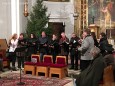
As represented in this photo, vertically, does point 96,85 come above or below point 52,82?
above

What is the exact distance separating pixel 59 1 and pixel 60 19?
4.35 feet

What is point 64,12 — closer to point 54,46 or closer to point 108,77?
point 54,46

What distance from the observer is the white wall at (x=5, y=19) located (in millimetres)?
15507

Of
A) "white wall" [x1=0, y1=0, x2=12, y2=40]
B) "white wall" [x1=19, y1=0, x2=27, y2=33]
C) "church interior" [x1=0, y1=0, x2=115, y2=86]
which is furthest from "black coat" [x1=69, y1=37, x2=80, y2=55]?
"white wall" [x1=19, y1=0, x2=27, y2=33]

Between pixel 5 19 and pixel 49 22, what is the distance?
12.3ft

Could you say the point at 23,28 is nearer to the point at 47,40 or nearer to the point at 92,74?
the point at 47,40

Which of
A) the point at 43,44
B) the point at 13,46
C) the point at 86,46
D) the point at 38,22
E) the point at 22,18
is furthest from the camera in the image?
the point at 22,18

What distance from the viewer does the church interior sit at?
10.4 metres

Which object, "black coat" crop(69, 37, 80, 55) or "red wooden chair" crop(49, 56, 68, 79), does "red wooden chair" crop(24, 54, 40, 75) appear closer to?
"red wooden chair" crop(49, 56, 68, 79)

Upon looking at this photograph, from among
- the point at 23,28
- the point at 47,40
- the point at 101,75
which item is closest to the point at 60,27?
the point at 23,28

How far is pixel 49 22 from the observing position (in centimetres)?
1866

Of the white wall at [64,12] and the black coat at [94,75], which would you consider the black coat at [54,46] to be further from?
the white wall at [64,12]

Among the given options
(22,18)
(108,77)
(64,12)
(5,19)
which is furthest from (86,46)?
(64,12)

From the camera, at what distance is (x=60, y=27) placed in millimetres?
19484
